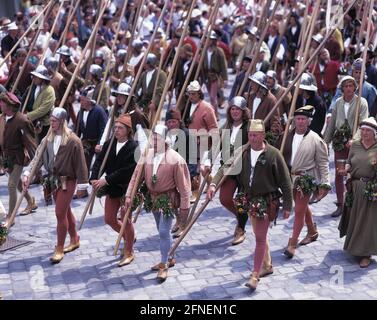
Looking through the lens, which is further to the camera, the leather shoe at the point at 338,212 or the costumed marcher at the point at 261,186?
the leather shoe at the point at 338,212

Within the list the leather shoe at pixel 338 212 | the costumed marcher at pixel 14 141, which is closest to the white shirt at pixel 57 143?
the costumed marcher at pixel 14 141

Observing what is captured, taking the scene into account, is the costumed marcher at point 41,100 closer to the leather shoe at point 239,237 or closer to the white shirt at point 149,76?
the white shirt at point 149,76

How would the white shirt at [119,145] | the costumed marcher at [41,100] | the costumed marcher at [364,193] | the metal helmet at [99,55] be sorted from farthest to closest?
the metal helmet at [99,55]
the costumed marcher at [41,100]
the white shirt at [119,145]
the costumed marcher at [364,193]

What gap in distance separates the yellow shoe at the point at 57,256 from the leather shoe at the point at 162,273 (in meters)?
1.26

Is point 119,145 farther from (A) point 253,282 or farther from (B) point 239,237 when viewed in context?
(A) point 253,282

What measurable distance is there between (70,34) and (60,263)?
10867mm

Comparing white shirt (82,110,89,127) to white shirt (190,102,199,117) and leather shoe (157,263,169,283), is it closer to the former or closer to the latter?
white shirt (190,102,199,117)

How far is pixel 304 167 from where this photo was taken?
8336mm

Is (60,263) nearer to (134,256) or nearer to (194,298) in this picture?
(134,256)

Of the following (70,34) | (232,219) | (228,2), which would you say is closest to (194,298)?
(232,219)

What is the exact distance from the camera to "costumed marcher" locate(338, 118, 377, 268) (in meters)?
8.04

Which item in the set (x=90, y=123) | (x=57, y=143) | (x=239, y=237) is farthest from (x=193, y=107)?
(x=57, y=143)

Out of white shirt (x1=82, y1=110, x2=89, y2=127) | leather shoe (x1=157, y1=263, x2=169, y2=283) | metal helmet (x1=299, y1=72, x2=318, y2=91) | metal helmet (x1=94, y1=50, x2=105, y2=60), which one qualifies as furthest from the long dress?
metal helmet (x1=94, y1=50, x2=105, y2=60)

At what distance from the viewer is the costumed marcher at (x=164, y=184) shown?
7770 millimetres
